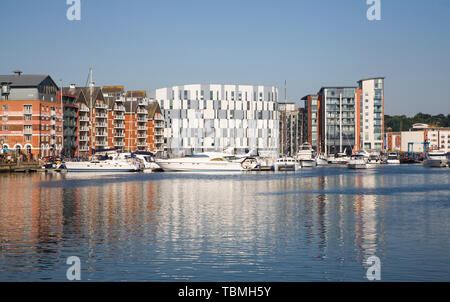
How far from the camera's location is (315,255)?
3120 cm

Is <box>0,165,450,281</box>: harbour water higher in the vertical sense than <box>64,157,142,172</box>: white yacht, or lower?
lower

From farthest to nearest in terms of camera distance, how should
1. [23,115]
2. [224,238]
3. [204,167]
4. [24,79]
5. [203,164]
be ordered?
[24,79] < [23,115] < [203,164] < [204,167] < [224,238]

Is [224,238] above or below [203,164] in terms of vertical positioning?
below

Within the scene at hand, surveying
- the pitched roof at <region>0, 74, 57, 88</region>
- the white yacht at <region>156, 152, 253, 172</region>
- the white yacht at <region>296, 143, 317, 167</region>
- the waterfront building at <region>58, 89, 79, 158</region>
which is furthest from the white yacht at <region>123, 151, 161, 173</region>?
the white yacht at <region>296, 143, 317, 167</region>

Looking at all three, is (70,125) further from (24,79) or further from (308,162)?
(308,162)

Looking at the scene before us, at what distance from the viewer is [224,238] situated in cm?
3675

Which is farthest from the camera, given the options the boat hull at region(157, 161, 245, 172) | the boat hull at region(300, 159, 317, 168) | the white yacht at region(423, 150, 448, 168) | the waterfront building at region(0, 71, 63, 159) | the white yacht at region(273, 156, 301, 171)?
the white yacht at region(423, 150, 448, 168)

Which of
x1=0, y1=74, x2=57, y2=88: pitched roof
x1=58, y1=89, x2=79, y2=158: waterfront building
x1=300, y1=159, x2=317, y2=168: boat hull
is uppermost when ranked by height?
x1=0, y1=74, x2=57, y2=88: pitched roof

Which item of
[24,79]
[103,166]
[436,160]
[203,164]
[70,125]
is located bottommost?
[436,160]

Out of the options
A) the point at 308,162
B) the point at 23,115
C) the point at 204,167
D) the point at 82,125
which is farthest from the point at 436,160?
the point at 23,115

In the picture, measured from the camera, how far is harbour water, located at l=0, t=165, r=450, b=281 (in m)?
27.4

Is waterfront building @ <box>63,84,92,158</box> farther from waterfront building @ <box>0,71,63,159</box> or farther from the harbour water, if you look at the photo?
the harbour water
